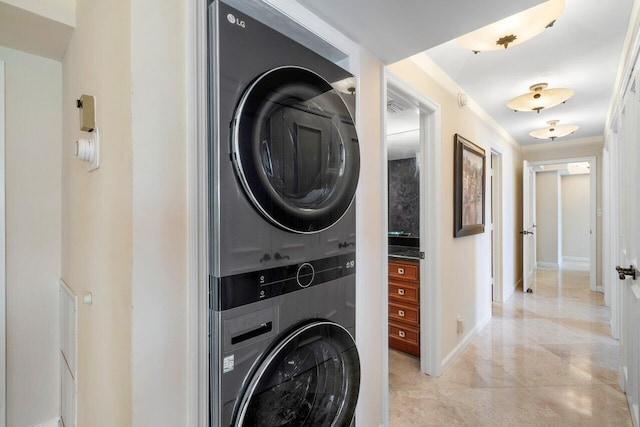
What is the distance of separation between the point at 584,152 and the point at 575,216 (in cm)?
351

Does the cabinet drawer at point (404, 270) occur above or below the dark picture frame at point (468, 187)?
below

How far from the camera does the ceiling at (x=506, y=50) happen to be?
121 centimetres

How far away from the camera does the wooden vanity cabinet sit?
258cm

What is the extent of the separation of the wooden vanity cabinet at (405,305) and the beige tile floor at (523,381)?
0.12 metres

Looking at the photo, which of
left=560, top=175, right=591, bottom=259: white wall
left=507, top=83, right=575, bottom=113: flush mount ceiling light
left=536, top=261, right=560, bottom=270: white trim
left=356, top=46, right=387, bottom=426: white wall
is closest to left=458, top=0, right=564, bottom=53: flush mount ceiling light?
left=356, top=46, right=387, bottom=426: white wall

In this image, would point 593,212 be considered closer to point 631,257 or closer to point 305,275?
point 631,257

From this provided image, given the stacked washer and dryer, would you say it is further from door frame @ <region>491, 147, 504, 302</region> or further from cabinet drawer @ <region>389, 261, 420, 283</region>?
door frame @ <region>491, 147, 504, 302</region>

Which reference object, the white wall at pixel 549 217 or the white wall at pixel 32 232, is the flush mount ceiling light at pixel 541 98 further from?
the white wall at pixel 549 217

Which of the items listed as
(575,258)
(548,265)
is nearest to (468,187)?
(548,265)

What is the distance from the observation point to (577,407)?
194 centimetres

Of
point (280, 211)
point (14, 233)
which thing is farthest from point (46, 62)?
point (280, 211)

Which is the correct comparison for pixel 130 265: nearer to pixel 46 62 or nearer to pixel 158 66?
pixel 158 66

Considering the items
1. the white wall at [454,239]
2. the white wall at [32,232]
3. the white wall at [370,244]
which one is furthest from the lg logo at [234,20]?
the white wall at [32,232]

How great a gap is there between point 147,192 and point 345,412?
1112 millimetres
